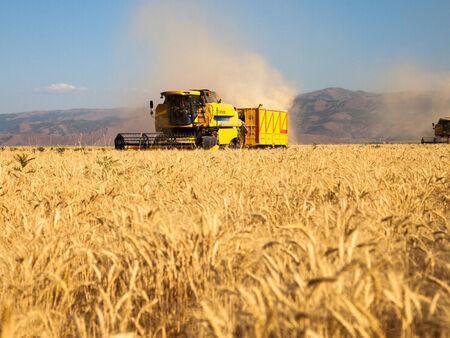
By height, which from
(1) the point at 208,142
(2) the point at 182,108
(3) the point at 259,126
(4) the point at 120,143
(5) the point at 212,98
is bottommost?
(4) the point at 120,143

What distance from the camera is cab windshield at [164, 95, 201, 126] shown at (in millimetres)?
21062

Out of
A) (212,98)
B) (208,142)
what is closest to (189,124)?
(208,142)

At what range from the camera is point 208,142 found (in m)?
20.3

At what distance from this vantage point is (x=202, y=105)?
69.8 ft

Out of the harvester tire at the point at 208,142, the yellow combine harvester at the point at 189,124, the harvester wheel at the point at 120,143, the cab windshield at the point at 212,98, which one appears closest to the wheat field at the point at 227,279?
the harvester tire at the point at 208,142

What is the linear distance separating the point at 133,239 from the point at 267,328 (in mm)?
1104

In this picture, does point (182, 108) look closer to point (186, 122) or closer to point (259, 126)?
point (186, 122)

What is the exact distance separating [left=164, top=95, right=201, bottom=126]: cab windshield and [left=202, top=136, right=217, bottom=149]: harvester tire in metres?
1.42

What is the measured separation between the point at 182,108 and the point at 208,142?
2.40 metres

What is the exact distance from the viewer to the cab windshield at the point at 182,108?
2106 cm

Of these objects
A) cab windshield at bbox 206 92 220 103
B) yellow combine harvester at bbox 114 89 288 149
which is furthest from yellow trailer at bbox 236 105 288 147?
cab windshield at bbox 206 92 220 103

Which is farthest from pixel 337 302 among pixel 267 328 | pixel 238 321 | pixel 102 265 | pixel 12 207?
pixel 12 207

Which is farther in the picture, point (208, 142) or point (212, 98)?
point (212, 98)

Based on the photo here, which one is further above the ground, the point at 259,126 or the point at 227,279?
the point at 259,126
